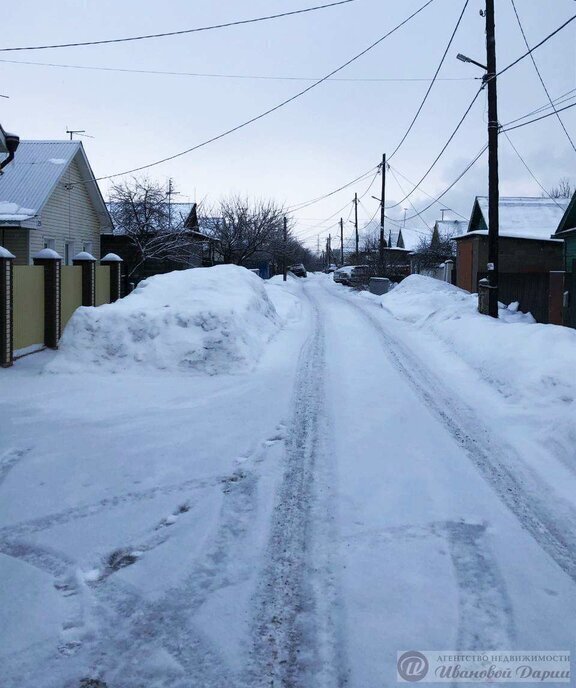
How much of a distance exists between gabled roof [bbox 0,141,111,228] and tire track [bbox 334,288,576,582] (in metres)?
14.1

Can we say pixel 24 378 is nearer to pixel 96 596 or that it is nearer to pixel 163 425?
pixel 163 425

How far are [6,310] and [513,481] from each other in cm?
839

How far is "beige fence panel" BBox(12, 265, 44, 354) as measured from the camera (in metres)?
11.6

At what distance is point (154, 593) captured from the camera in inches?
158

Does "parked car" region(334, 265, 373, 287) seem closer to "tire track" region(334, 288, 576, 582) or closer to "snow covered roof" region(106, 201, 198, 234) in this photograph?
"snow covered roof" region(106, 201, 198, 234)

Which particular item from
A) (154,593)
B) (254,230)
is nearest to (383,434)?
(154,593)

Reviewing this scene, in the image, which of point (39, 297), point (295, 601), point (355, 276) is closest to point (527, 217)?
point (355, 276)

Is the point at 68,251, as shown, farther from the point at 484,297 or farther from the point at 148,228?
the point at 484,297

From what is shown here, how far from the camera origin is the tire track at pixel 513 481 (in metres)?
4.80

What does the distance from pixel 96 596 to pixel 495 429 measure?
5.09 m

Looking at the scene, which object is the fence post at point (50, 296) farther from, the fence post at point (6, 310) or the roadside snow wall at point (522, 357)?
the roadside snow wall at point (522, 357)

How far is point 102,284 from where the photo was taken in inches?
657

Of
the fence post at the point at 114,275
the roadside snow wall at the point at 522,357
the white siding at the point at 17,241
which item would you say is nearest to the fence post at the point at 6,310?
the fence post at the point at 114,275

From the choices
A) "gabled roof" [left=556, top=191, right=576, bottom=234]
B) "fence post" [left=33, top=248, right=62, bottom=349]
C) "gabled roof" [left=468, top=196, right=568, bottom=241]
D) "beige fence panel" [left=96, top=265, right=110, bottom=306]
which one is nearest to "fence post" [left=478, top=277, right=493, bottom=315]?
"gabled roof" [left=556, top=191, right=576, bottom=234]
